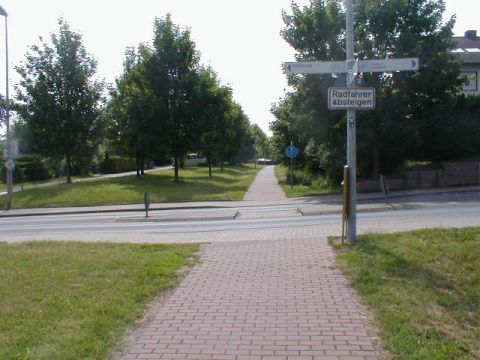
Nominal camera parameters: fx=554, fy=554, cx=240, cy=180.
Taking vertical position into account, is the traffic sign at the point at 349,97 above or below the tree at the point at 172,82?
below

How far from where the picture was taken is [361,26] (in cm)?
2600

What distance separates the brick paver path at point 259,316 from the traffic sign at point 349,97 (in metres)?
2.66

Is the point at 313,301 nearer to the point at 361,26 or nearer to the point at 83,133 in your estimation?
the point at 361,26

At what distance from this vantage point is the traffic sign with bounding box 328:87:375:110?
930cm

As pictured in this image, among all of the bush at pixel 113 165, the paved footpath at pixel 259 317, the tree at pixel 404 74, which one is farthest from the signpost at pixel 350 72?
the bush at pixel 113 165

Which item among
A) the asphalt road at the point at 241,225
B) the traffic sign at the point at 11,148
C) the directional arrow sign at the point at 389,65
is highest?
the directional arrow sign at the point at 389,65

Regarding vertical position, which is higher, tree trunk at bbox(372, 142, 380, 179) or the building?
the building

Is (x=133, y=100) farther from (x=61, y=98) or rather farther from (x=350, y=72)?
(x=350, y=72)

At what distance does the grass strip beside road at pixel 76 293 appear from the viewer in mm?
4711

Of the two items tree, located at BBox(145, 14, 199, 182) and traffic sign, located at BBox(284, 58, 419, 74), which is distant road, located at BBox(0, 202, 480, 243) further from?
tree, located at BBox(145, 14, 199, 182)

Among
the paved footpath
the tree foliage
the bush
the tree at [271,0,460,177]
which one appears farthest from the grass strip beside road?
the bush

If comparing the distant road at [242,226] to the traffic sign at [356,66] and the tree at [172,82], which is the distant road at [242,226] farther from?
the tree at [172,82]

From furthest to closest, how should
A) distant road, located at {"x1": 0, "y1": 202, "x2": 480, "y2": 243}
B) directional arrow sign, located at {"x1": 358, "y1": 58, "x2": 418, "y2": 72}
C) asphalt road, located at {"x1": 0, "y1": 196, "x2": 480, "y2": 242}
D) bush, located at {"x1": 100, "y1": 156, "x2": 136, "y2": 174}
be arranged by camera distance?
bush, located at {"x1": 100, "y1": 156, "x2": 136, "y2": 174}, asphalt road, located at {"x1": 0, "y1": 196, "x2": 480, "y2": 242}, distant road, located at {"x1": 0, "y1": 202, "x2": 480, "y2": 243}, directional arrow sign, located at {"x1": 358, "y1": 58, "x2": 418, "y2": 72}

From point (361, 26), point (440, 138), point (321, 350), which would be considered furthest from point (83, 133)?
point (321, 350)
